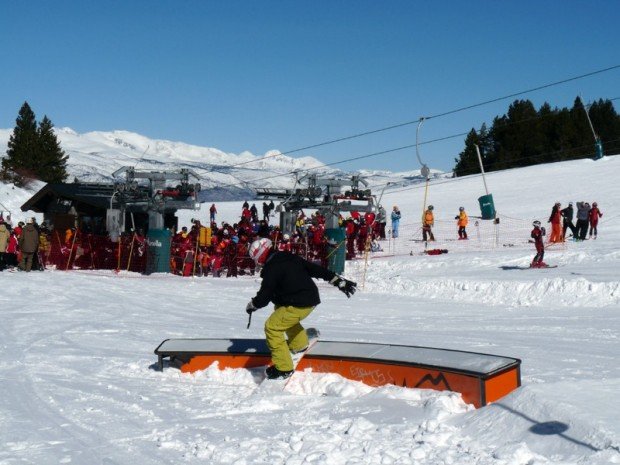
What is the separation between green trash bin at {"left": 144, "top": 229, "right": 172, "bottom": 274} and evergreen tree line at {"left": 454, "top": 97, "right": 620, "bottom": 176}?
67.9 metres

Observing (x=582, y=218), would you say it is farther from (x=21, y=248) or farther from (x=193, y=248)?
(x=21, y=248)

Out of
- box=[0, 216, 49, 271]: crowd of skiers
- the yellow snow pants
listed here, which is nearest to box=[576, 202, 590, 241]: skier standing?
box=[0, 216, 49, 271]: crowd of skiers

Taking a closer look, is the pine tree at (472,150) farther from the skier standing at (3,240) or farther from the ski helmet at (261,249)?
the ski helmet at (261,249)

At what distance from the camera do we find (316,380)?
8.03 metres

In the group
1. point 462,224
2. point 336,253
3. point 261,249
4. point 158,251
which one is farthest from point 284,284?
point 462,224

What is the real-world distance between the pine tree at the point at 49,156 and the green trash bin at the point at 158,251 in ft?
206

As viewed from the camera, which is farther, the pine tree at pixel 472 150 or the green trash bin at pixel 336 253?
the pine tree at pixel 472 150

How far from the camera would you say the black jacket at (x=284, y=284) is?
8.03 metres

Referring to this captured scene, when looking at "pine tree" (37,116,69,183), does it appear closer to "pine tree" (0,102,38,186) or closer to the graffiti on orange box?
"pine tree" (0,102,38,186)

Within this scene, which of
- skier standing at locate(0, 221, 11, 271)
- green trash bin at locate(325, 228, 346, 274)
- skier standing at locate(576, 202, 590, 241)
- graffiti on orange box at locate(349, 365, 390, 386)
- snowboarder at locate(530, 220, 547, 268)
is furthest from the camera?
skier standing at locate(576, 202, 590, 241)

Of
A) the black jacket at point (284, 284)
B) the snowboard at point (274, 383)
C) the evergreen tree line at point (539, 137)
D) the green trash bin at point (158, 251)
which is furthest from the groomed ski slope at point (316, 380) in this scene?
the evergreen tree line at point (539, 137)

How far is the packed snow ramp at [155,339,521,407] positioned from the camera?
22.1 ft

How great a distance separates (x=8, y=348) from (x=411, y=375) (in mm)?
6408

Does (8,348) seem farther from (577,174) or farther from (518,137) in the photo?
(518,137)
